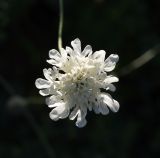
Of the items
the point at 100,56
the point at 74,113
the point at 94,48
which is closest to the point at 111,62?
the point at 100,56

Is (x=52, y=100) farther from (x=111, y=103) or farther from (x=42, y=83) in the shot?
(x=111, y=103)

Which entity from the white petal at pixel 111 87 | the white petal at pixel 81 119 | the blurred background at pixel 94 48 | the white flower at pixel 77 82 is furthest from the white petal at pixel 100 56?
the blurred background at pixel 94 48

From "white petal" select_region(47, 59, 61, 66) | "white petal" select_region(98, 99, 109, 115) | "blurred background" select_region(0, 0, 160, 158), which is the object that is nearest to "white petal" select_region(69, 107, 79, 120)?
"white petal" select_region(98, 99, 109, 115)

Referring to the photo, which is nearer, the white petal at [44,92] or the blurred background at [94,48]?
the white petal at [44,92]

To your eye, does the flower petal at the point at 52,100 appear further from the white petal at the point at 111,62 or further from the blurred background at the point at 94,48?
the blurred background at the point at 94,48

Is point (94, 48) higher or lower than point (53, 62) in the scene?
higher
